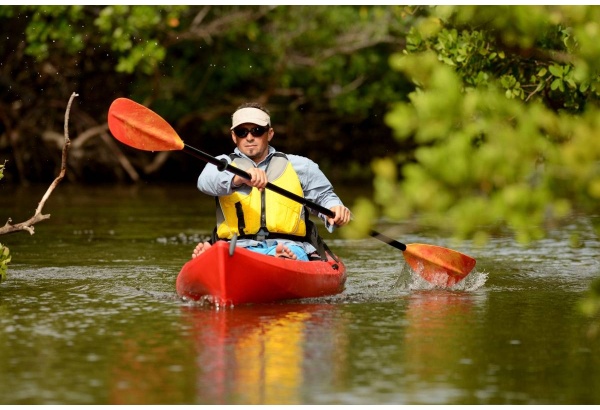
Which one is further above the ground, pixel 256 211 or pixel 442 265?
pixel 256 211

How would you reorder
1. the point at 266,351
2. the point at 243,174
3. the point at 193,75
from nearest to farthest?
the point at 266,351 < the point at 243,174 < the point at 193,75

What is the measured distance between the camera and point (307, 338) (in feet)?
26.3

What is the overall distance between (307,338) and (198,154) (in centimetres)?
219

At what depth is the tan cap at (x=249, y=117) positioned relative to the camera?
975 cm

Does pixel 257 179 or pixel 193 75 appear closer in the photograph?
pixel 257 179

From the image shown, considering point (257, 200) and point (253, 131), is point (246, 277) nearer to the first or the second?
point (257, 200)

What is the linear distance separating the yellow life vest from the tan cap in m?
0.28

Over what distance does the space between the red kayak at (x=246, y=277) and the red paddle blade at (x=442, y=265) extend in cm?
126

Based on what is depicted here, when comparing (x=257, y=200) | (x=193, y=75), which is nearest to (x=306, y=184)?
(x=257, y=200)

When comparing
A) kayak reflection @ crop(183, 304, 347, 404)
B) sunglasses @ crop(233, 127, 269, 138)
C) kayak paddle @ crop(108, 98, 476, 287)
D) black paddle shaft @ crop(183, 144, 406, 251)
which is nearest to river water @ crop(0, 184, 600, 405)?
kayak reflection @ crop(183, 304, 347, 404)

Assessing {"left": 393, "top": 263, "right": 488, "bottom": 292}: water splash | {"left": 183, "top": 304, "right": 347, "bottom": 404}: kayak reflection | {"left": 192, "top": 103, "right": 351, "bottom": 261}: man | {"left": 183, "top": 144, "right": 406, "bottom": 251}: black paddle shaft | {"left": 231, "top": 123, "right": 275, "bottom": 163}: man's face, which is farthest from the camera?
{"left": 393, "top": 263, "right": 488, "bottom": 292}: water splash

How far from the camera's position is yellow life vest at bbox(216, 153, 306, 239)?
978cm

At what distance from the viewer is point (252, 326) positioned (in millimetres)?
8484

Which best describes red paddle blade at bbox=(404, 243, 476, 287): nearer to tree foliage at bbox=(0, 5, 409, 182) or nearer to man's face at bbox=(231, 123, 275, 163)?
man's face at bbox=(231, 123, 275, 163)
